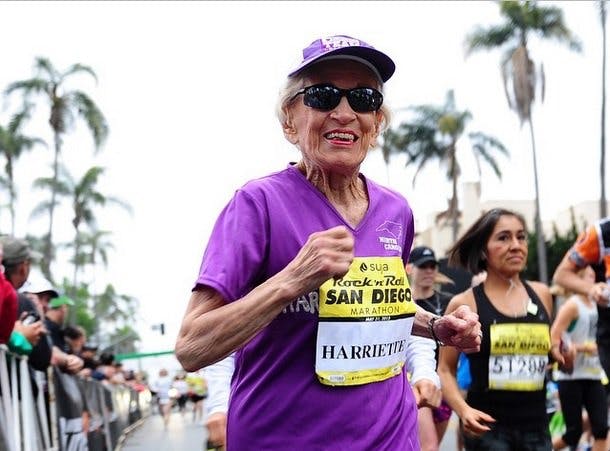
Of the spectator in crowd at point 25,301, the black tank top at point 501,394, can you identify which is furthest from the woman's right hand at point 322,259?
the spectator in crowd at point 25,301

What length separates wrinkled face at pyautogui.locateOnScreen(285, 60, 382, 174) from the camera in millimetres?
2656

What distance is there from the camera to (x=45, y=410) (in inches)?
282

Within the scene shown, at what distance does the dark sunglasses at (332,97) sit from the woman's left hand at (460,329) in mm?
767

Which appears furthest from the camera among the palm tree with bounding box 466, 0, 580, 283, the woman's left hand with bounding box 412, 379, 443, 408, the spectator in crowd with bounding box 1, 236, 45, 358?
the palm tree with bounding box 466, 0, 580, 283

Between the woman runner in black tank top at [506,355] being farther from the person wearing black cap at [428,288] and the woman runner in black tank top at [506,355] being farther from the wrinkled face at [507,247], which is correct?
the person wearing black cap at [428,288]

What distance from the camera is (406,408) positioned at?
279 centimetres

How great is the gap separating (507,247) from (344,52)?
276cm

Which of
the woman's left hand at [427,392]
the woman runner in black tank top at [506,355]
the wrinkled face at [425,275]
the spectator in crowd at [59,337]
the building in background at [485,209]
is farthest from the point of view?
the building in background at [485,209]

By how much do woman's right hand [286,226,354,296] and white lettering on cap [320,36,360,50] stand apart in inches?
25.6

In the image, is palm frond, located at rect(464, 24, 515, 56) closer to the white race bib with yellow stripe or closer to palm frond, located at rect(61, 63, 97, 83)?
palm frond, located at rect(61, 63, 97, 83)

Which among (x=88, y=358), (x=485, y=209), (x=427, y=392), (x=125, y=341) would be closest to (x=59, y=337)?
(x=88, y=358)

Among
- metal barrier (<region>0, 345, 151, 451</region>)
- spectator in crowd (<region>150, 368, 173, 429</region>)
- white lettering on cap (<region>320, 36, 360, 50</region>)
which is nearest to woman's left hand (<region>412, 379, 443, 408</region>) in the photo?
white lettering on cap (<region>320, 36, 360, 50</region>)

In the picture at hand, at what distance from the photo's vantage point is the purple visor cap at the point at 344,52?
2.60m

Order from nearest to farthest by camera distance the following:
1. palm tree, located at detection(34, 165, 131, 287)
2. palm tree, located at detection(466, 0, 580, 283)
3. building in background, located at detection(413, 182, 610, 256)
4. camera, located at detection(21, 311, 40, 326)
Answer: camera, located at detection(21, 311, 40, 326), palm tree, located at detection(466, 0, 580, 283), palm tree, located at detection(34, 165, 131, 287), building in background, located at detection(413, 182, 610, 256)
